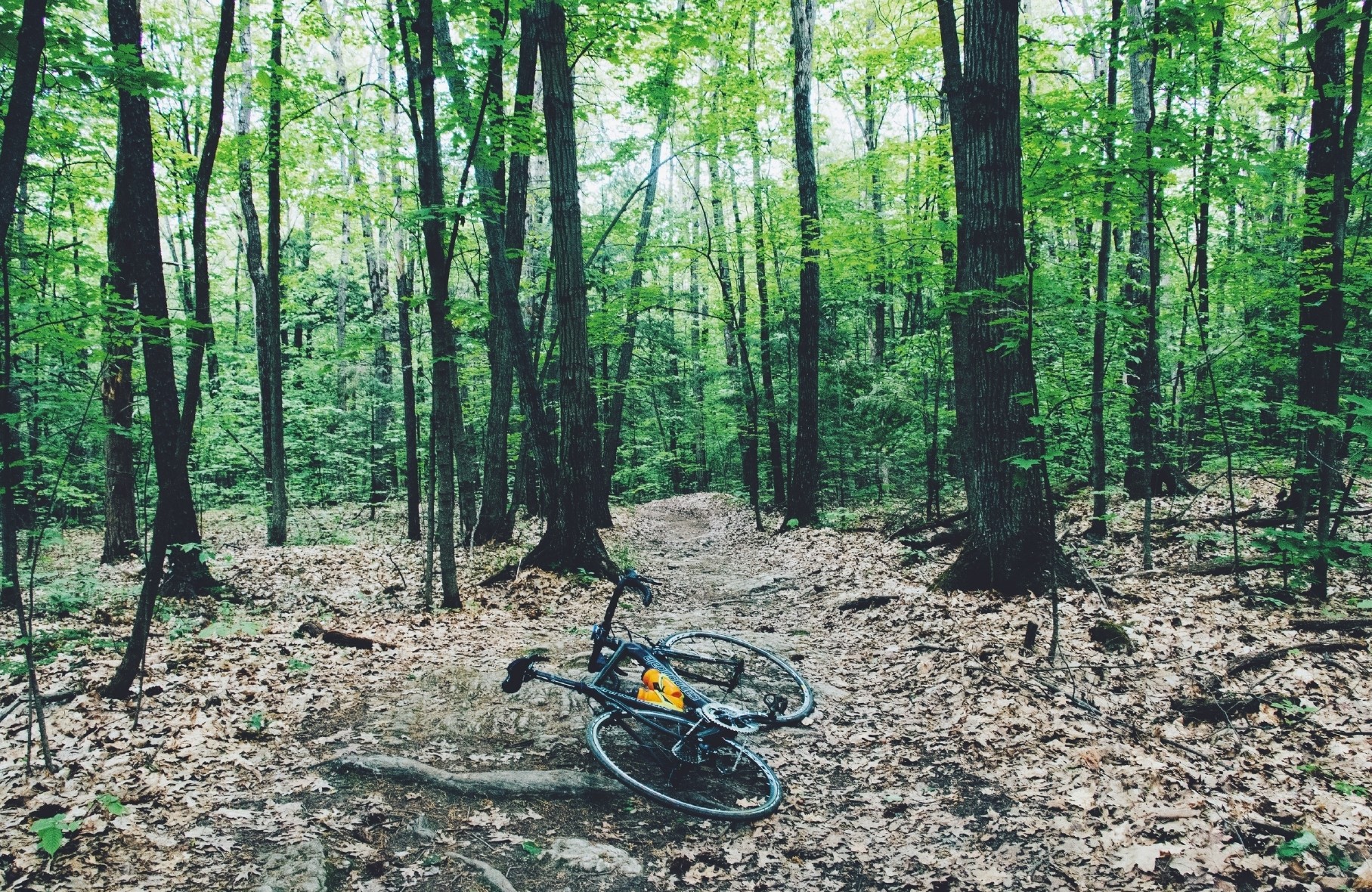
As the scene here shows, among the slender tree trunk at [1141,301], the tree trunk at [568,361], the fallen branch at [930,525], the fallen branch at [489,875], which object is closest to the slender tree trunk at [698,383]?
the fallen branch at [930,525]

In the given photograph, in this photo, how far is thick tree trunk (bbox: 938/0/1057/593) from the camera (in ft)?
22.2

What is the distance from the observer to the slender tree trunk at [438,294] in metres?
7.41

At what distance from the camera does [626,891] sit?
354cm

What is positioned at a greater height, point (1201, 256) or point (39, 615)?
Result: point (1201, 256)

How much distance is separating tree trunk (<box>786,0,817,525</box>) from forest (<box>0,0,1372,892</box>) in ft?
0.32

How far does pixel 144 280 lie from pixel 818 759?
6852 millimetres

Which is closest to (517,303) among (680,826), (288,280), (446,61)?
(446,61)

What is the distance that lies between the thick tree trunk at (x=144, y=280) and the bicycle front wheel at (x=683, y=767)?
3429mm

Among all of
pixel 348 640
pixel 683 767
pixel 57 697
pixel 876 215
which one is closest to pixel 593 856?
pixel 683 767

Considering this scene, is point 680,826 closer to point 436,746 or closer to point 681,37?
point 436,746

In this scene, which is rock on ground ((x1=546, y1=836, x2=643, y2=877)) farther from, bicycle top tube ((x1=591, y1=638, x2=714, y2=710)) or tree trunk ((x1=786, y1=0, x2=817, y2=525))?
tree trunk ((x1=786, y1=0, x2=817, y2=525))

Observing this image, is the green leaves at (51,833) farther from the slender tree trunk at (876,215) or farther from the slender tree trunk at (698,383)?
the slender tree trunk at (698,383)

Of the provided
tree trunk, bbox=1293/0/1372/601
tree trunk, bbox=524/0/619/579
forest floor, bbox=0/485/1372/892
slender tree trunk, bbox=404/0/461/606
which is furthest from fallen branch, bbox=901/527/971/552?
slender tree trunk, bbox=404/0/461/606

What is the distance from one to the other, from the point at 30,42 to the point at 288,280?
17801 mm
